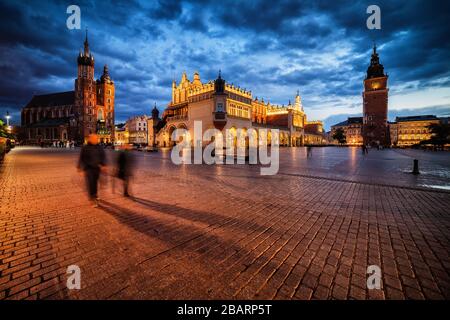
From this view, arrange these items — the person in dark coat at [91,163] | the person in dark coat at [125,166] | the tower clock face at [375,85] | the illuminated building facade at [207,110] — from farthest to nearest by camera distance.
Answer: the tower clock face at [375,85], the illuminated building facade at [207,110], the person in dark coat at [125,166], the person in dark coat at [91,163]

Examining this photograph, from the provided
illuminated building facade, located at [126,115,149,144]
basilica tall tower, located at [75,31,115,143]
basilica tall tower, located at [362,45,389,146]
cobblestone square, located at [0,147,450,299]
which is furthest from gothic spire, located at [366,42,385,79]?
basilica tall tower, located at [75,31,115,143]

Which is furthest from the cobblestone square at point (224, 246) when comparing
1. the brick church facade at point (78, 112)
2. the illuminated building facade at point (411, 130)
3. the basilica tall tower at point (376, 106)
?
the illuminated building facade at point (411, 130)

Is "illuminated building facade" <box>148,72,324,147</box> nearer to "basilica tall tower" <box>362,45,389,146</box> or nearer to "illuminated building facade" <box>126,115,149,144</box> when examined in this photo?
"basilica tall tower" <box>362,45,389,146</box>

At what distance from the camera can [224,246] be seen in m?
3.37

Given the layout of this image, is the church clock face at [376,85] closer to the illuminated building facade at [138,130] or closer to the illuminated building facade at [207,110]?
the illuminated building facade at [207,110]

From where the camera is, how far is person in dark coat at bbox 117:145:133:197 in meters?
6.54

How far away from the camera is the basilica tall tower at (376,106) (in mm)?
70562

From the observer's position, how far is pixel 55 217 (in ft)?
15.2

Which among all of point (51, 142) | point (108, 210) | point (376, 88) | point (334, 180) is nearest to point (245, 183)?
point (334, 180)

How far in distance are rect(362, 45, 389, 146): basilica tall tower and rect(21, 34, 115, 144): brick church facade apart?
10426 cm

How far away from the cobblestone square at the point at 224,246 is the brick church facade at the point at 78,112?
88719 millimetres
